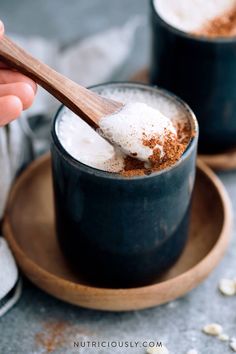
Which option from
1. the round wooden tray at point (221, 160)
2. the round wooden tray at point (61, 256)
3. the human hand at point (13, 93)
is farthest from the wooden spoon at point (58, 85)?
the round wooden tray at point (221, 160)

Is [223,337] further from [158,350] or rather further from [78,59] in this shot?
[78,59]

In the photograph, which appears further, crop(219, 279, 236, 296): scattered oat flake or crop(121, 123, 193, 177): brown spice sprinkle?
crop(219, 279, 236, 296): scattered oat flake

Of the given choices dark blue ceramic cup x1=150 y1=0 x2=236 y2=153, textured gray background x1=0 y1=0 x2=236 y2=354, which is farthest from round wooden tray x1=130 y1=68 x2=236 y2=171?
textured gray background x1=0 y1=0 x2=236 y2=354

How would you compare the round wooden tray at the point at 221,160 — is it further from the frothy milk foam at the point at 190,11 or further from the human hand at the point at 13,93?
the human hand at the point at 13,93

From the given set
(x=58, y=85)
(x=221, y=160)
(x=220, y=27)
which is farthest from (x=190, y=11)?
(x=58, y=85)

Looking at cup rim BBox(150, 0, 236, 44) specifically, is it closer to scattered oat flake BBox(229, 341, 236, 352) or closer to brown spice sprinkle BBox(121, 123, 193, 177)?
brown spice sprinkle BBox(121, 123, 193, 177)

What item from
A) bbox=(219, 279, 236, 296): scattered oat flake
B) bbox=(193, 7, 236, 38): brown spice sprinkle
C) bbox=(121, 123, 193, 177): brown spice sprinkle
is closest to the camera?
bbox=(121, 123, 193, 177): brown spice sprinkle

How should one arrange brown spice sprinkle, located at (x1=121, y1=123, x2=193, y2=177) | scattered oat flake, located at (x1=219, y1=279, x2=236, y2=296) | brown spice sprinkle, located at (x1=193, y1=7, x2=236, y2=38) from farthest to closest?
brown spice sprinkle, located at (x1=193, y1=7, x2=236, y2=38) → scattered oat flake, located at (x1=219, y1=279, x2=236, y2=296) → brown spice sprinkle, located at (x1=121, y1=123, x2=193, y2=177)
